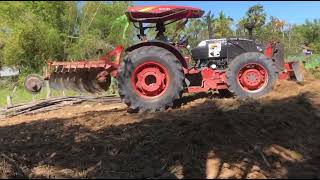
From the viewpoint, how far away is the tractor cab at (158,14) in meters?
9.88

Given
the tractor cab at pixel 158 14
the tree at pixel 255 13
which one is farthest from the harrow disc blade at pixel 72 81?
the tree at pixel 255 13

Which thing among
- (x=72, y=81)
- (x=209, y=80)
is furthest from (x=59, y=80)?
(x=209, y=80)

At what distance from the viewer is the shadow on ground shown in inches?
221

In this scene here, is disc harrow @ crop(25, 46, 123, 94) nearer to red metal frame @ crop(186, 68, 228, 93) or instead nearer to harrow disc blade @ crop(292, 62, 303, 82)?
red metal frame @ crop(186, 68, 228, 93)

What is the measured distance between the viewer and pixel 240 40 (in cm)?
1077

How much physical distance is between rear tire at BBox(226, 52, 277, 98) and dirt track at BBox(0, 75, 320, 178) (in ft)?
1.71

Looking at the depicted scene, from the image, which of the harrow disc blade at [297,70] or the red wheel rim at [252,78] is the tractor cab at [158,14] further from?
the harrow disc blade at [297,70]

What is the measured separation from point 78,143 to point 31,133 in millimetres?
1724

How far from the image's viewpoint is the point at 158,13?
32.5 ft

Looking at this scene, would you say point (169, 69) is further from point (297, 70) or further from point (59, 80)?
point (297, 70)

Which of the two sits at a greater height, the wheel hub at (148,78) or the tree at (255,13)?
the tree at (255,13)

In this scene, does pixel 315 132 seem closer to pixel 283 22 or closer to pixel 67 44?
pixel 283 22

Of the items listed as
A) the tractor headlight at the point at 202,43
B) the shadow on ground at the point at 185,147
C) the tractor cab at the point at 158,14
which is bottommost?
the shadow on ground at the point at 185,147

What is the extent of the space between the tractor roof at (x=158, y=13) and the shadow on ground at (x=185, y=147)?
2102 mm
